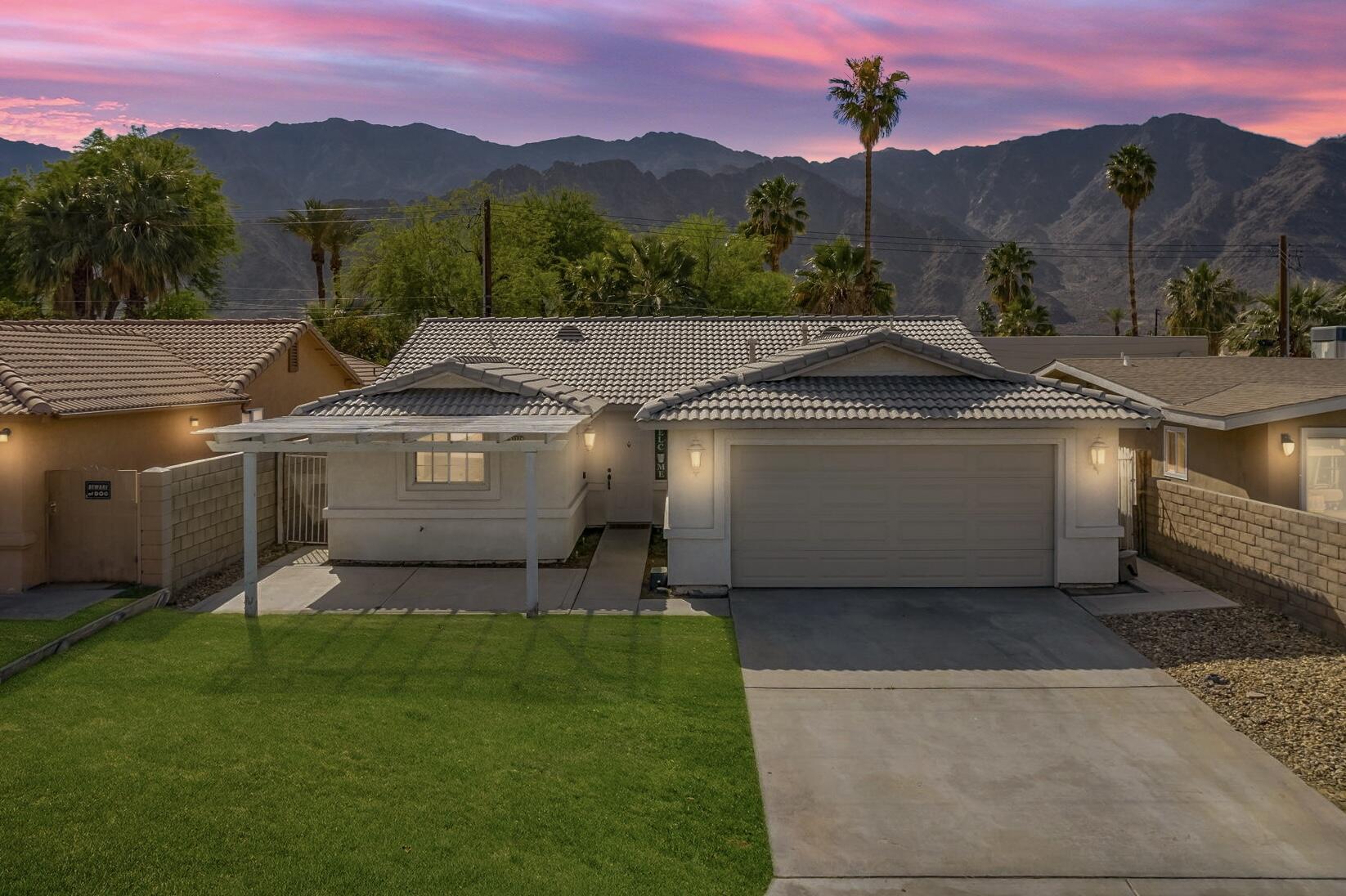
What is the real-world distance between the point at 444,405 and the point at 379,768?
9034 mm

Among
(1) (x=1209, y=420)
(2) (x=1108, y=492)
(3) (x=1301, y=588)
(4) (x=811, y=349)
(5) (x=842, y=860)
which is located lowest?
(5) (x=842, y=860)

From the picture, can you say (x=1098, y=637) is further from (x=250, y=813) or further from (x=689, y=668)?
(x=250, y=813)

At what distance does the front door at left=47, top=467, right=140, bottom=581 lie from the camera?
12.6 metres

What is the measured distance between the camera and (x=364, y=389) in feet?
51.3

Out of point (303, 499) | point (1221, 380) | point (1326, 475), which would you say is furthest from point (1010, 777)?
point (1221, 380)

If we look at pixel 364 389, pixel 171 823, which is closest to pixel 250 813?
pixel 171 823

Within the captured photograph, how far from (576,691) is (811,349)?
7842 mm

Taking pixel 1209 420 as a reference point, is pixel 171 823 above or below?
below

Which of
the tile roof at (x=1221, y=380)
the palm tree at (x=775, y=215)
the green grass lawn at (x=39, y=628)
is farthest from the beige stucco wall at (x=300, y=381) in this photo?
the palm tree at (x=775, y=215)

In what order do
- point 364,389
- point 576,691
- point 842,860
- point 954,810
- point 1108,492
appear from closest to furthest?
point 842,860, point 954,810, point 576,691, point 1108,492, point 364,389

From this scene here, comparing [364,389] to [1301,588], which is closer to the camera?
[1301,588]

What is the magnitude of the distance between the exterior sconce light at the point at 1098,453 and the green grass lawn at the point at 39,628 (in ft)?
44.3

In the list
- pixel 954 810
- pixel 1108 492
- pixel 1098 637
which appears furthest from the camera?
pixel 1108 492

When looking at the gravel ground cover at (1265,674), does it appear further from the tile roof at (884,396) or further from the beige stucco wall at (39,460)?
the beige stucco wall at (39,460)
